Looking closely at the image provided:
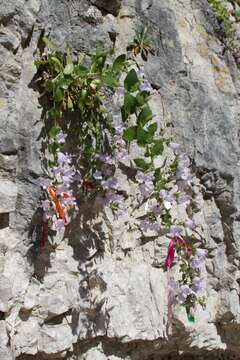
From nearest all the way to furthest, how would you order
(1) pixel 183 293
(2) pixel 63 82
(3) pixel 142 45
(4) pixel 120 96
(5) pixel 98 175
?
1. (2) pixel 63 82
2. (5) pixel 98 175
3. (1) pixel 183 293
4. (4) pixel 120 96
5. (3) pixel 142 45

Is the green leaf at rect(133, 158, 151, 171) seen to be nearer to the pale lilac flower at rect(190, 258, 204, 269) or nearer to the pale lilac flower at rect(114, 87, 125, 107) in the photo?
the pale lilac flower at rect(114, 87, 125, 107)

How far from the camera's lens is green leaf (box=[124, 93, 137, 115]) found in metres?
2.39

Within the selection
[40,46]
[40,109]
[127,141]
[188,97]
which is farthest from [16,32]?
[188,97]

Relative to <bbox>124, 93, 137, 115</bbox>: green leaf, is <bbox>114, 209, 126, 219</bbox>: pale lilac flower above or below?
below

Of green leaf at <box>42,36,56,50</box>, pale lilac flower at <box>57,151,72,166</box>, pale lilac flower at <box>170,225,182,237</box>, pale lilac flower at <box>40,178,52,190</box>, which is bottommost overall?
pale lilac flower at <box>170,225,182,237</box>

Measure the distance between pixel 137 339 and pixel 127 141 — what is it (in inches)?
34.0

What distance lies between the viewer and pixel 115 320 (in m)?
2.24

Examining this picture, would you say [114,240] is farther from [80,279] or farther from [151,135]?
[151,135]

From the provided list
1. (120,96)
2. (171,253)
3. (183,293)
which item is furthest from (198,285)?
(120,96)

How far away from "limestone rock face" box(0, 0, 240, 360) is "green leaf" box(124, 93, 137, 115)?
0.97 ft

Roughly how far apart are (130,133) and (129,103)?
142 millimetres

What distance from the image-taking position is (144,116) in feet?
7.84

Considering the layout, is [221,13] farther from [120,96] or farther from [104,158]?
[104,158]

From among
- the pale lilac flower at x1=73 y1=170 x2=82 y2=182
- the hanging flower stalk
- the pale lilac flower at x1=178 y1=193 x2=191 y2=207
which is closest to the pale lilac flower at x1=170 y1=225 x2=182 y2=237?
the hanging flower stalk
